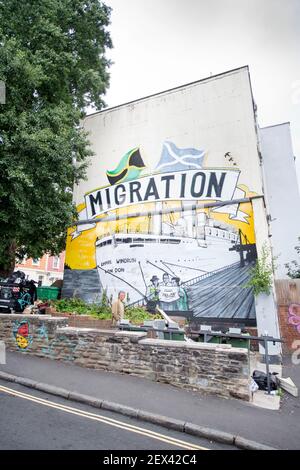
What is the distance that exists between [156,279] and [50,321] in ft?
20.5

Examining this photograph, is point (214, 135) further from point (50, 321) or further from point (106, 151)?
point (50, 321)

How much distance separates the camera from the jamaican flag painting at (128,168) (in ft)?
53.6

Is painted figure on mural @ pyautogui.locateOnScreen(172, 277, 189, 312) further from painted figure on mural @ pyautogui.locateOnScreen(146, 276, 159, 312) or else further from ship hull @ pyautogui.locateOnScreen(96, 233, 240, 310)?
painted figure on mural @ pyautogui.locateOnScreen(146, 276, 159, 312)

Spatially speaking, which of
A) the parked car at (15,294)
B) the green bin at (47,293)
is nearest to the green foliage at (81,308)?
the parked car at (15,294)

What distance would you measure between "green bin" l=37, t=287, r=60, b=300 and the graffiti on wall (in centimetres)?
1127

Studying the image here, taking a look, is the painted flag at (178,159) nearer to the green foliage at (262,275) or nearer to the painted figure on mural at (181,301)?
the green foliage at (262,275)

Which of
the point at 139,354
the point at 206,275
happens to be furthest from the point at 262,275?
the point at 139,354

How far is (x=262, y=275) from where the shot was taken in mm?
11977

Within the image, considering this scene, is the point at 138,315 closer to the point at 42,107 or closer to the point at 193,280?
the point at 193,280

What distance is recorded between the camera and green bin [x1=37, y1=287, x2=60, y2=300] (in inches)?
638

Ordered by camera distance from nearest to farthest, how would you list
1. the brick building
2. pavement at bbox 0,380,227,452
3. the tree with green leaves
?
1. pavement at bbox 0,380,227,452
2. the tree with green leaves
3. the brick building

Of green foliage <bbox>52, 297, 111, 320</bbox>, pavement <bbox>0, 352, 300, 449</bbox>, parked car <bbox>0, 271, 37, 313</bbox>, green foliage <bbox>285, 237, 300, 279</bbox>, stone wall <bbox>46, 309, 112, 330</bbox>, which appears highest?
green foliage <bbox>285, 237, 300, 279</bbox>

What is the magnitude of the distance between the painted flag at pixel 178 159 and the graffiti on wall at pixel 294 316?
7.36 m

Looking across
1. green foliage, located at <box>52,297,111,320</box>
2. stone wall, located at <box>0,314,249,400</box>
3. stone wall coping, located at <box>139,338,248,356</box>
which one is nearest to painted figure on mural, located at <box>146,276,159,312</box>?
green foliage, located at <box>52,297,111,320</box>
